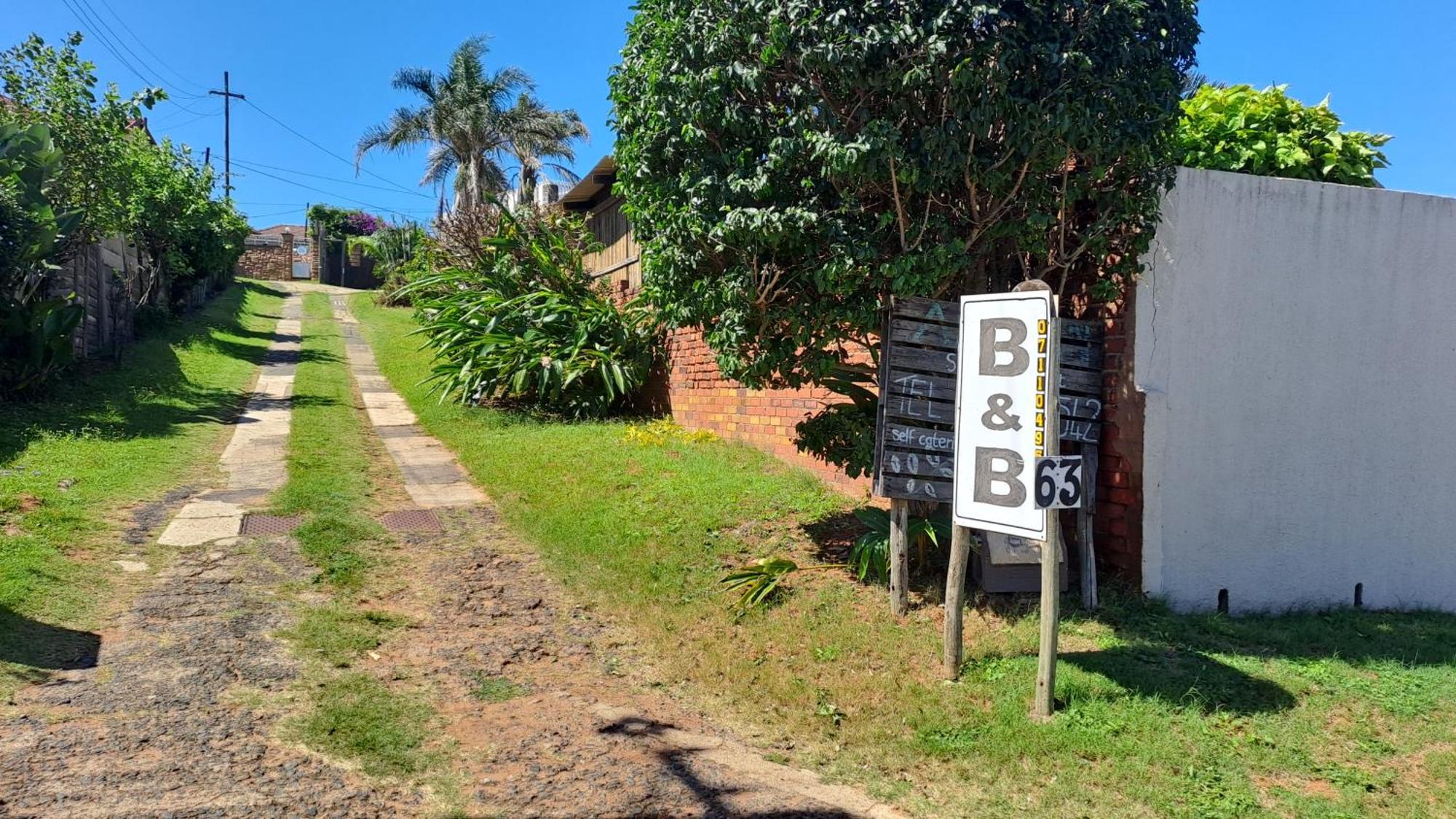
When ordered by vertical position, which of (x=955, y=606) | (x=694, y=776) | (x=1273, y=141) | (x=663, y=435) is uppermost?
(x=1273, y=141)

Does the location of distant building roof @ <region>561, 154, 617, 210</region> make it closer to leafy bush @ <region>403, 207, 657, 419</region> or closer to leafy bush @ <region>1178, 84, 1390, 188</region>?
leafy bush @ <region>403, 207, 657, 419</region>

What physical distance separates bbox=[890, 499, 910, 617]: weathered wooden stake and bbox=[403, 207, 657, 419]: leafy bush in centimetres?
628

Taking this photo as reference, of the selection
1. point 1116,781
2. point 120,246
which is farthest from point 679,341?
point 120,246

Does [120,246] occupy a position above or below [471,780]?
above

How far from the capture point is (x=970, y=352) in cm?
469

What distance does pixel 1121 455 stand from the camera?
5707 mm

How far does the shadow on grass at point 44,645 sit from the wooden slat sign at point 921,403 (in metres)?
4.11

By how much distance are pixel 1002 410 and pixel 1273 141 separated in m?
3.35

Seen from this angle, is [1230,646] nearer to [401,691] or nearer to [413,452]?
[401,691]

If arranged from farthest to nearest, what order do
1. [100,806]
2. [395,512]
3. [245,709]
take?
[395,512] < [245,709] < [100,806]

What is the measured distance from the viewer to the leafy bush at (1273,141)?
6234mm

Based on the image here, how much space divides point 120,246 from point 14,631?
46.2 feet

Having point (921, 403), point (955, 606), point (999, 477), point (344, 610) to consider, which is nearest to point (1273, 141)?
point (921, 403)

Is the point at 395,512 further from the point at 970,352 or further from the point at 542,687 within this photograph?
the point at 970,352
